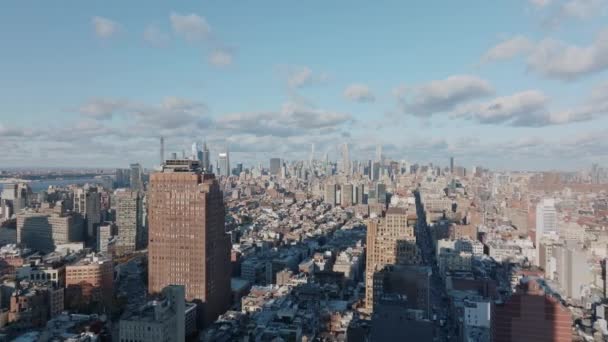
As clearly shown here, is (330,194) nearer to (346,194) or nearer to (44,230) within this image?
(346,194)

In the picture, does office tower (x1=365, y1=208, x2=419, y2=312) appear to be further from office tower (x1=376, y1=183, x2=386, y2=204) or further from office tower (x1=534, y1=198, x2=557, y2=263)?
office tower (x1=376, y1=183, x2=386, y2=204)

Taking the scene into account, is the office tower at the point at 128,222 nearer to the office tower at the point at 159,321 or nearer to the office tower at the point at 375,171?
the office tower at the point at 159,321

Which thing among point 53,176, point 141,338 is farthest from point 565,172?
point 53,176

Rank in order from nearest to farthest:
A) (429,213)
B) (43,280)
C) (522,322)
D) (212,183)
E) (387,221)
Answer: (522,322), (212,183), (43,280), (387,221), (429,213)

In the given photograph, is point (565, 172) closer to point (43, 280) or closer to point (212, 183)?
point (212, 183)

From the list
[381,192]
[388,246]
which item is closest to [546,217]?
[388,246]
